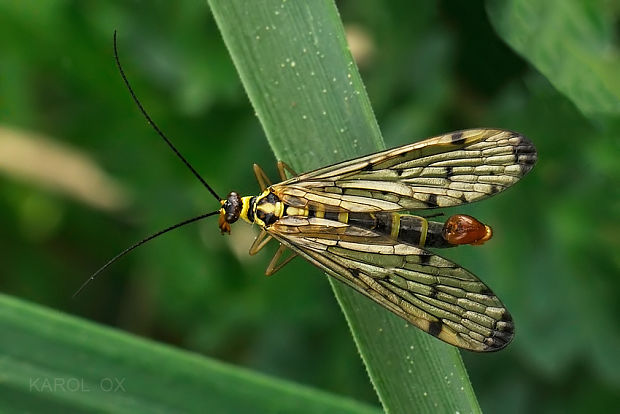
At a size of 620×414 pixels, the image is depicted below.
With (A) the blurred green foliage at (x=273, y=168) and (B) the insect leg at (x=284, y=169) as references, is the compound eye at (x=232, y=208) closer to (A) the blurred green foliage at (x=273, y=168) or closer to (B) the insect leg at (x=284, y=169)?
(B) the insect leg at (x=284, y=169)

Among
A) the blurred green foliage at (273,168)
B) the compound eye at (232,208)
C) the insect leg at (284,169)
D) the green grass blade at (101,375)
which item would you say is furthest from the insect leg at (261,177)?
the green grass blade at (101,375)

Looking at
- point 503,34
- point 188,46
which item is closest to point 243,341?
point 188,46

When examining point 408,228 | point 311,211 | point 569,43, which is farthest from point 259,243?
point 569,43

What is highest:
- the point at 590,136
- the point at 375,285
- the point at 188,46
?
the point at 188,46

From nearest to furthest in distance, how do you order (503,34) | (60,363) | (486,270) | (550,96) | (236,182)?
1. (60,363)
2. (503,34)
3. (550,96)
4. (486,270)
5. (236,182)

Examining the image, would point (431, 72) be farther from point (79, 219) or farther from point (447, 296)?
point (79, 219)

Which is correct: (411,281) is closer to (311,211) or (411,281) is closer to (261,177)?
(311,211)
